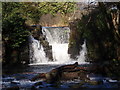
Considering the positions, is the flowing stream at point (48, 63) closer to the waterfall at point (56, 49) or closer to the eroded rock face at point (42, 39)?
the waterfall at point (56, 49)

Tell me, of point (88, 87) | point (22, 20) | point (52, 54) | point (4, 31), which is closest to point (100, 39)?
point (52, 54)

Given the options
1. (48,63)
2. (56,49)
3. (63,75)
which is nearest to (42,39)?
(56,49)

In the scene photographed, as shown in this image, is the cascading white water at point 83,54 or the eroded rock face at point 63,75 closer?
the eroded rock face at point 63,75

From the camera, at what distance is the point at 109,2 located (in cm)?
801

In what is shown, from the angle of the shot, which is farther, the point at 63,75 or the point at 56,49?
the point at 56,49

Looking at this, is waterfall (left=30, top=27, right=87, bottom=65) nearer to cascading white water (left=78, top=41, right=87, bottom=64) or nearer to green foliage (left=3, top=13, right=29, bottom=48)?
cascading white water (left=78, top=41, right=87, bottom=64)

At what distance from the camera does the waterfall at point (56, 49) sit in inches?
449

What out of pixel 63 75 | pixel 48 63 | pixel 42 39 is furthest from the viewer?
pixel 42 39

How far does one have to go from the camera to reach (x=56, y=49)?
12547 millimetres

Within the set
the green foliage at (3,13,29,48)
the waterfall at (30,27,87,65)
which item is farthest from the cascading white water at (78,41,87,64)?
the green foliage at (3,13,29,48)

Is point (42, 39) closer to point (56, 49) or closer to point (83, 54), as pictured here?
point (56, 49)

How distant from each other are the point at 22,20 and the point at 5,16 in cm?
92

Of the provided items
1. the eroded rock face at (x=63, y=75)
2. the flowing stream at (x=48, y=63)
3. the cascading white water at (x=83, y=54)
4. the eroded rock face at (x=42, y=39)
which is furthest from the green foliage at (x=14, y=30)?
the eroded rock face at (x=63, y=75)

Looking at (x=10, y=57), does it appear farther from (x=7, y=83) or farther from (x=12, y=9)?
(x=7, y=83)
